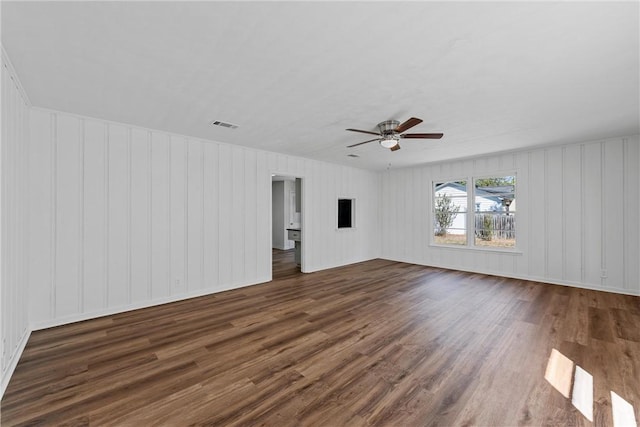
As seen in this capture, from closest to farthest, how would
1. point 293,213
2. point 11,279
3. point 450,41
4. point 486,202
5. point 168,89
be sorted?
point 450,41 → point 11,279 → point 168,89 → point 486,202 → point 293,213

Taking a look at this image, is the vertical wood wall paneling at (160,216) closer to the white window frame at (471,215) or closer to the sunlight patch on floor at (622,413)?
the sunlight patch on floor at (622,413)

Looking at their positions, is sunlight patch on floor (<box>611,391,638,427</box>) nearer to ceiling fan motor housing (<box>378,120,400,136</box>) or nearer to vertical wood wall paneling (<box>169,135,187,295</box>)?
ceiling fan motor housing (<box>378,120,400,136</box>)

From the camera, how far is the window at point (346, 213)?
24.1ft

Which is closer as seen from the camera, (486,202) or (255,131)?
(255,131)

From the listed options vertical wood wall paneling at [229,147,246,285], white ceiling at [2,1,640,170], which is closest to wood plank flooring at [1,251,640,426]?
vertical wood wall paneling at [229,147,246,285]

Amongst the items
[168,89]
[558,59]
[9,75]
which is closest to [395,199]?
[558,59]

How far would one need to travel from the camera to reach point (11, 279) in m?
2.39

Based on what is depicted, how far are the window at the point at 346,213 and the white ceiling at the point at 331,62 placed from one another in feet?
11.9

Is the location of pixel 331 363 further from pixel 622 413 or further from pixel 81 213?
pixel 81 213

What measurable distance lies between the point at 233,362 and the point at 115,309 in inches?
94.5

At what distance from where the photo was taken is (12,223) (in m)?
2.42

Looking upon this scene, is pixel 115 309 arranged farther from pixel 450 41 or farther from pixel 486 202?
pixel 486 202

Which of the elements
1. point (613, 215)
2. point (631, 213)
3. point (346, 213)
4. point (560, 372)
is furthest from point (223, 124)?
point (631, 213)

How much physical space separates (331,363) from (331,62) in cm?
268
